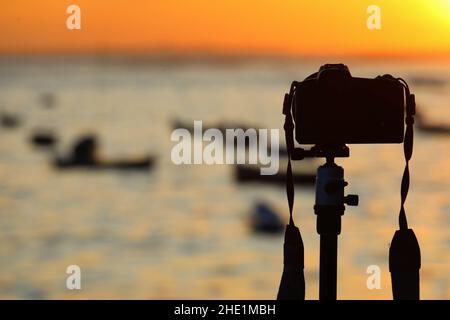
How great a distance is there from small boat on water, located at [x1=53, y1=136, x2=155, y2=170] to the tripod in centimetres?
3554

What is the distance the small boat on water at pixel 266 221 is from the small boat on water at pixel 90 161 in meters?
11.6

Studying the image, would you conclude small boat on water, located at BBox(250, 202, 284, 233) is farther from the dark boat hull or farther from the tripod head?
the tripod head

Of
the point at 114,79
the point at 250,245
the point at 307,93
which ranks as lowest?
the point at 307,93

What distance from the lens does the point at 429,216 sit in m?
28.6

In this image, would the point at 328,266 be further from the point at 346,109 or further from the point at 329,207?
the point at 346,109

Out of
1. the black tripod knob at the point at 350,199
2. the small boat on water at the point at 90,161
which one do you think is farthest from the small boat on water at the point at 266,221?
the black tripod knob at the point at 350,199

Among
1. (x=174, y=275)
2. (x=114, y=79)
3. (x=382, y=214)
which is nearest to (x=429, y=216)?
(x=382, y=214)

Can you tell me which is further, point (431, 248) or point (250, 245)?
point (250, 245)

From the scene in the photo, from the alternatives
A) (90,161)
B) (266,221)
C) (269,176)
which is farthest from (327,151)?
(90,161)

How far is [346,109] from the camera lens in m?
3.37

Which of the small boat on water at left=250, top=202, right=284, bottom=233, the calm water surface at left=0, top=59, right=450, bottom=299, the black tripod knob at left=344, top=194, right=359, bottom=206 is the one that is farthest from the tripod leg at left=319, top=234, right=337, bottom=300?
the small boat on water at left=250, top=202, right=284, bottom=233

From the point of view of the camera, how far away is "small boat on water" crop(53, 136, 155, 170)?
129ft
